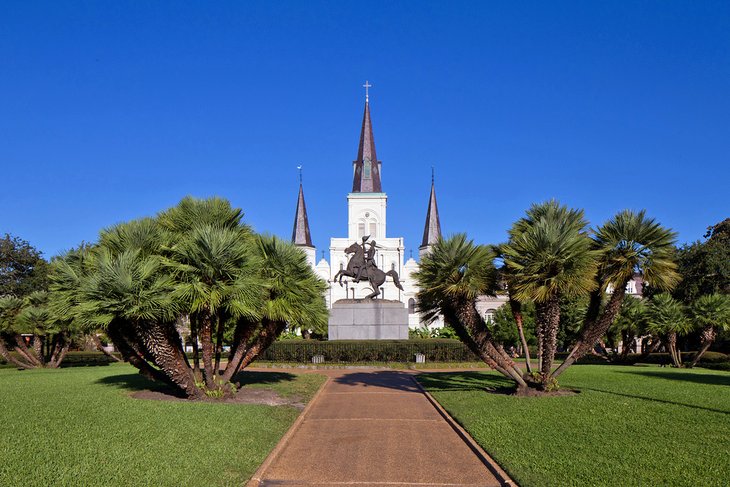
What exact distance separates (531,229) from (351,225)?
7398cm

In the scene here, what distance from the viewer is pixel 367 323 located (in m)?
30.4

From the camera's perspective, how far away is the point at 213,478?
7117 millimetres

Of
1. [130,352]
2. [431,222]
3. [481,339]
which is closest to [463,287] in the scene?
[481,339]

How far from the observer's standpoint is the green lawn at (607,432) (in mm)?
7137

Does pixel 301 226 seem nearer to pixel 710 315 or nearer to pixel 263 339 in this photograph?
pixel 710 315

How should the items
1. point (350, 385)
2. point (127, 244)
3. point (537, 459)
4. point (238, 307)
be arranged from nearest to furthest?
point (537, 459) → point (238, 307) → point (127, 244) → point (350, 385)

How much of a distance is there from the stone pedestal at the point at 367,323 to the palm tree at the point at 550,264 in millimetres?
16278

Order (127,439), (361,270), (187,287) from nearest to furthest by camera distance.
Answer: (127,439), (187,287), (361,270)

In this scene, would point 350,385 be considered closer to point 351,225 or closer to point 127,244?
point 127,244

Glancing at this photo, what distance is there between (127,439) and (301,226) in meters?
75.8

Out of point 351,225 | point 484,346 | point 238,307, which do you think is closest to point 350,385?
point 484,346

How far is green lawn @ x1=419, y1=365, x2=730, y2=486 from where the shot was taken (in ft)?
23.4

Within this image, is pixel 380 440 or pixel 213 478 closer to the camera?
pixel 213 478

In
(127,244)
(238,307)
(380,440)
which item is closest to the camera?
(380,440)
